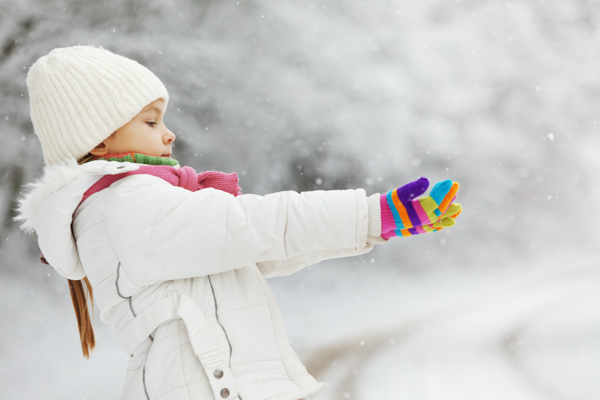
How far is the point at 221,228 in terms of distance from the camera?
0.69 metres

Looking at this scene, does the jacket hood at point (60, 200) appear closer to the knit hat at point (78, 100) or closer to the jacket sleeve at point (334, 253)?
the knit hat at point (78, 100)

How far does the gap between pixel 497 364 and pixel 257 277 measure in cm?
137

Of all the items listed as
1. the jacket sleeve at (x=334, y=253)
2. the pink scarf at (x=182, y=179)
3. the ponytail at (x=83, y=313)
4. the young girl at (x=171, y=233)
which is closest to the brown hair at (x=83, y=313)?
the ponytail at (x=83, y=313)

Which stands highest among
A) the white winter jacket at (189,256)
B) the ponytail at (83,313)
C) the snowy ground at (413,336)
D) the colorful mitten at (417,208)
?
the colorful mitten at (417,208)

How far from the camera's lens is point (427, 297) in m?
2.17

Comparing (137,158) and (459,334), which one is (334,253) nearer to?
(137,158)

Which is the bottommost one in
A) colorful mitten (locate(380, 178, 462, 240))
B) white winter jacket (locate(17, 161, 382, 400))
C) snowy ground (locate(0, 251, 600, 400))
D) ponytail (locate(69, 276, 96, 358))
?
snowy ground (locate(0, 251, 600, 400))

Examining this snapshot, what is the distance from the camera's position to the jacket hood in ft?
2.44

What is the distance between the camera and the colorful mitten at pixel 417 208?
0.65m

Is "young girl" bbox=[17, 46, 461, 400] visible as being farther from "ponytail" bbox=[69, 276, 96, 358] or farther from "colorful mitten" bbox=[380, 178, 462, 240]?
"ponytail" bbox=[69, 276, 96, 358]

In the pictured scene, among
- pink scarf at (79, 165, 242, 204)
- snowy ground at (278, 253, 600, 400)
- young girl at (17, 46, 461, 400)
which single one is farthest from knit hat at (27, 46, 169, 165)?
snowy ground at (278, 253, 600, 400)

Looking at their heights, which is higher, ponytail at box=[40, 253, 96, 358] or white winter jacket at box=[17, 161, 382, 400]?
white winter jacket at box=[17, 161, 382, 400]

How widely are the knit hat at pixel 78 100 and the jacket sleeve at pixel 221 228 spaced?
0.18 m

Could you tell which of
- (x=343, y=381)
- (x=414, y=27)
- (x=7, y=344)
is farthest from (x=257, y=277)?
(x=414, y=27)
